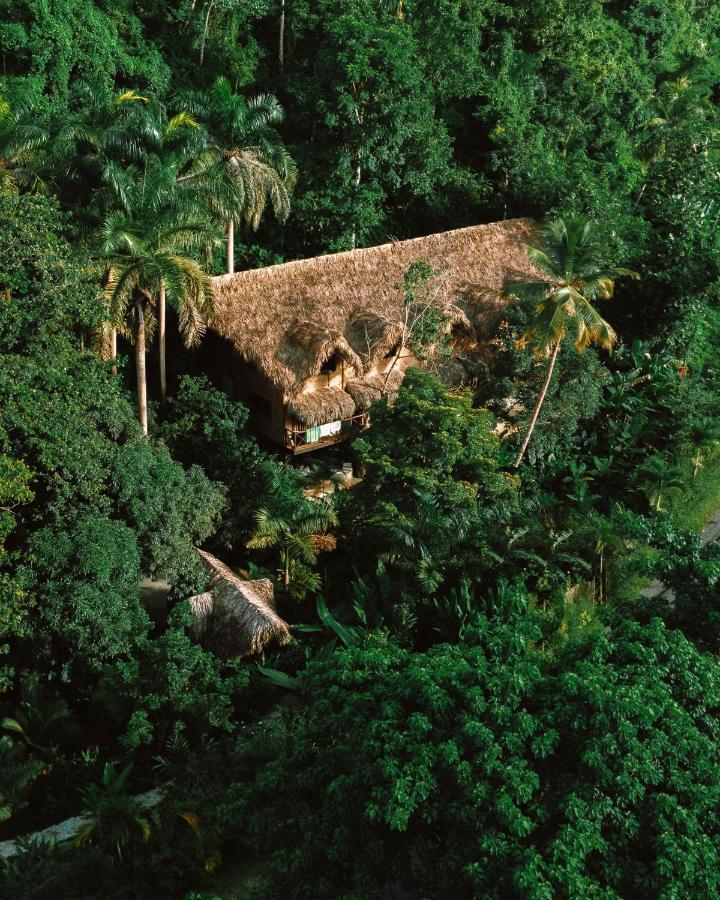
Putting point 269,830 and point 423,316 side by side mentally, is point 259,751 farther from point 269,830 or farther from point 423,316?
point 423,316

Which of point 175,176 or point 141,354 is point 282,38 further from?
point 141,354

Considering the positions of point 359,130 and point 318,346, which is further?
point 359,130

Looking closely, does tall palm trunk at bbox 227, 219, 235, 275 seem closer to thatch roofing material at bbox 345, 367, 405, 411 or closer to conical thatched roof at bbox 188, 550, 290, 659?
thatch roofing material at bbox 345, 367, 405, 411

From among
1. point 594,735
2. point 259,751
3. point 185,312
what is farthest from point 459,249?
point 594,735

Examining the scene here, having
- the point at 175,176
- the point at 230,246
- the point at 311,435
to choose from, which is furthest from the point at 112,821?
the point at 230,246

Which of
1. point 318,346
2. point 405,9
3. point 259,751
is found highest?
point 405,9

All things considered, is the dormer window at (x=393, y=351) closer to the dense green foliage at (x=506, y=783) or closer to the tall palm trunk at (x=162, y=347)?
the tall palm trunk at (x=162, y=347)
